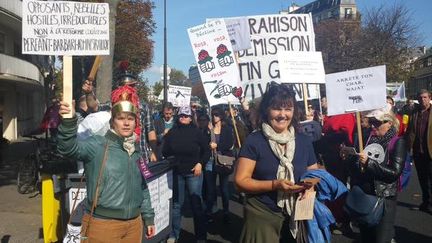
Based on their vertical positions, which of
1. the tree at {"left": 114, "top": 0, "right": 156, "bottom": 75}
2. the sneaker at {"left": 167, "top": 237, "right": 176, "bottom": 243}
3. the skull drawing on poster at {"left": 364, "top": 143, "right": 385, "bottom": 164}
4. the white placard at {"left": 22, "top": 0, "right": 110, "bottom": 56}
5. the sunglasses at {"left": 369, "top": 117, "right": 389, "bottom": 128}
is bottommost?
the sneaker at {"left": 167, "top": 237, "right": 176, "bottom": 243}

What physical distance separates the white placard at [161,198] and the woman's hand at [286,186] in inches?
85.1

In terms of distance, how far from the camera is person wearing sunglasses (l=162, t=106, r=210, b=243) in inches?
253

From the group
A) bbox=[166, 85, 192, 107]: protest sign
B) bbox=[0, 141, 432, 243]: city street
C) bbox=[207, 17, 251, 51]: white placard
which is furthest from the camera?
bbox=[166, 85, 192, 107]: protest sign

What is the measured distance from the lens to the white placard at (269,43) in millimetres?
9422

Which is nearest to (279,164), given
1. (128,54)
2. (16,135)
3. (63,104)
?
(63,104)

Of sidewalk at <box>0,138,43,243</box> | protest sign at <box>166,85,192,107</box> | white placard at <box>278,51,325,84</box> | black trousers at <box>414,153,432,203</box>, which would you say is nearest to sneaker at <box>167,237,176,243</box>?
sidewalk at <box>0,138,43,243</box>

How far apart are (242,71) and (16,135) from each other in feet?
80.7

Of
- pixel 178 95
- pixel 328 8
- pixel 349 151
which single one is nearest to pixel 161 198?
pixel 349 151

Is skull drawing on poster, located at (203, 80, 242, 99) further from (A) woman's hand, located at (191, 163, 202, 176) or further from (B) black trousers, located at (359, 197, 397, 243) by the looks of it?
(B) black trousers, located at (359, 197, 397, 243)

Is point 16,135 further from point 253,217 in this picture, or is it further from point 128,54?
point 253,217

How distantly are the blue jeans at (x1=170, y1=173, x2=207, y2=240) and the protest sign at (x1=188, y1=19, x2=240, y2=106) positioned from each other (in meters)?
1.98

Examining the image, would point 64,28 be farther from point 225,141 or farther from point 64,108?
point 225,141

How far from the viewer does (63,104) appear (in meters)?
3.24

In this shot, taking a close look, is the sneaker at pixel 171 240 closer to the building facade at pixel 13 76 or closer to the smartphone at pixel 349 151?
the smartphone at pixel 349 151
